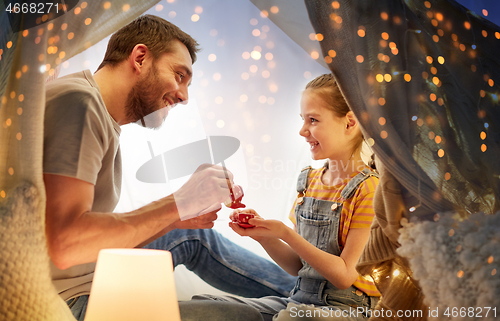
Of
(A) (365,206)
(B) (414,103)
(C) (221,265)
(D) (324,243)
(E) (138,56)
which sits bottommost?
(C) (221,265)

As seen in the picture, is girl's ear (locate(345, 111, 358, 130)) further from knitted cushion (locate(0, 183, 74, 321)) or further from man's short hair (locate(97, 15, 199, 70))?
knitted cushion (locate(0, 183, 74, 321))

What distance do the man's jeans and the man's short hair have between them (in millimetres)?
589

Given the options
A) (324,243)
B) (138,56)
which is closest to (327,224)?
(324,243)

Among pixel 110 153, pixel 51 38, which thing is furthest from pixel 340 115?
pixel 51 38

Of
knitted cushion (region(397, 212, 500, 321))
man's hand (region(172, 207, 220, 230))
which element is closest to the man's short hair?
man's hand (region(172, 207, 220, 230))

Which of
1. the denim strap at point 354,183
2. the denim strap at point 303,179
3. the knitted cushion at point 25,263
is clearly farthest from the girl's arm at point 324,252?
the knitted cushion at point 25,263

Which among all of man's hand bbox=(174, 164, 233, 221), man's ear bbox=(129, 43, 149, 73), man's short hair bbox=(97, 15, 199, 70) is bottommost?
man's hand bbox=(174, 164, 233, 221)

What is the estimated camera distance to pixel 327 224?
1.10m

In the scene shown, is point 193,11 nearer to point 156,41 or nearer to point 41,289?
point 156,41

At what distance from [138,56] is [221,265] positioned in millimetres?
728

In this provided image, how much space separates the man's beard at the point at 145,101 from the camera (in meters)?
1.04

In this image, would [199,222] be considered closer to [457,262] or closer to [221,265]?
[221,265]

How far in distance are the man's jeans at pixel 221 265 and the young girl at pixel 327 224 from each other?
89 millimetres

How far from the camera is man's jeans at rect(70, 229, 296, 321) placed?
1188 millimetres
